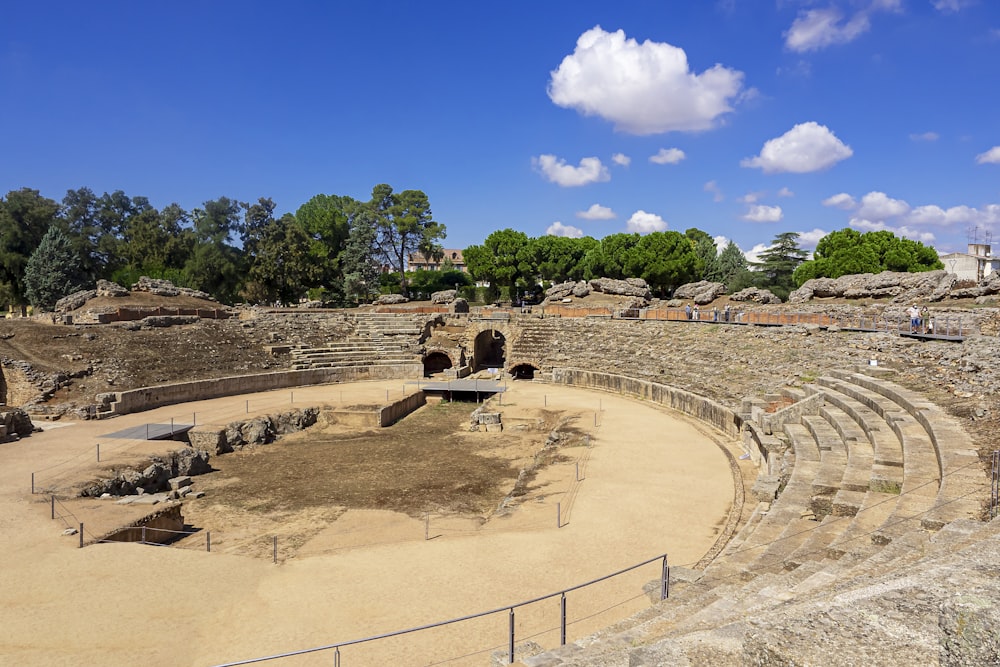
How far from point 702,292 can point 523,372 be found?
53.9ft

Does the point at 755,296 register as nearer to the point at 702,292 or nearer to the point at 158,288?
the point at 702,292

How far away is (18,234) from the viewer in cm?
4656

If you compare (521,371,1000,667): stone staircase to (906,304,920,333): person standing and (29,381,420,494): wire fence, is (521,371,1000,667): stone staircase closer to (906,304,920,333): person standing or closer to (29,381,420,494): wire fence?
(906,304,920,333): person standing

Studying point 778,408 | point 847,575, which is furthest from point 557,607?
point 778,408

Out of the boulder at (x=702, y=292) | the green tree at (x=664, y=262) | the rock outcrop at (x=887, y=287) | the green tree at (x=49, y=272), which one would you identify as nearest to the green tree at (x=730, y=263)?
the green tree at (x=664, y=262)

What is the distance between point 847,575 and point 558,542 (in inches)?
236

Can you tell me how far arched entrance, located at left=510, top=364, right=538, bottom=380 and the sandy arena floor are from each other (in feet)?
66.9

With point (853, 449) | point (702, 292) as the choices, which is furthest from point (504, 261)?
point (853, 449)

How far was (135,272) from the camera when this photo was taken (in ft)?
162

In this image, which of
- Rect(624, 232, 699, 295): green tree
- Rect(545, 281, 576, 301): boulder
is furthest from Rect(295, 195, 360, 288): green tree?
Rect(624, 232, 699, 295): green tree

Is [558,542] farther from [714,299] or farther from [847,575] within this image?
[714,299]

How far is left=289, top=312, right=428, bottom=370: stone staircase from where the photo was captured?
35.2 meters

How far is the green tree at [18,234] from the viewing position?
4609 cm

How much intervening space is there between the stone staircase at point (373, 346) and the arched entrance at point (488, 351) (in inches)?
157
